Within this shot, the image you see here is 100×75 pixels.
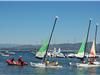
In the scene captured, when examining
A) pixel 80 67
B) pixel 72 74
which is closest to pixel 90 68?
pixel 80 67

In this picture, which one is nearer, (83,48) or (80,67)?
(80,67)

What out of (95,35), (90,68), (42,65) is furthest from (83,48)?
(42,65)

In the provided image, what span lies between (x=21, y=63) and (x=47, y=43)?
1168 cm

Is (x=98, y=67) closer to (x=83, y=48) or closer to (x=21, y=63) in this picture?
(x=83, y=48)

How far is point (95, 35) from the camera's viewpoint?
11938 centimetres

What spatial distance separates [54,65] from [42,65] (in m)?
2.89

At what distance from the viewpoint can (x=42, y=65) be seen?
9644 centimetres

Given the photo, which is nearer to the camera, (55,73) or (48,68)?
(55,73)

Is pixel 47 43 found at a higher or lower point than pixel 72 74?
higher

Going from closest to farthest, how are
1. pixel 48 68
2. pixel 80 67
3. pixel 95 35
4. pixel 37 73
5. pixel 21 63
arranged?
pixel 37 73
pixel 48 68
pixel 80 67
pixel 21 63
pixel 95 35

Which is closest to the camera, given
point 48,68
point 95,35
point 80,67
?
point 48,68

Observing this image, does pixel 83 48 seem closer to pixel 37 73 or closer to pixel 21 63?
pixel 21 63

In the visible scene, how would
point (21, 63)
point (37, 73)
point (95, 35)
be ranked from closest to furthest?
point (37, 73), point (21, 63), point (95, 35)

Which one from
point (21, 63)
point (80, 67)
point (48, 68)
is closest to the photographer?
point (48, 68)
